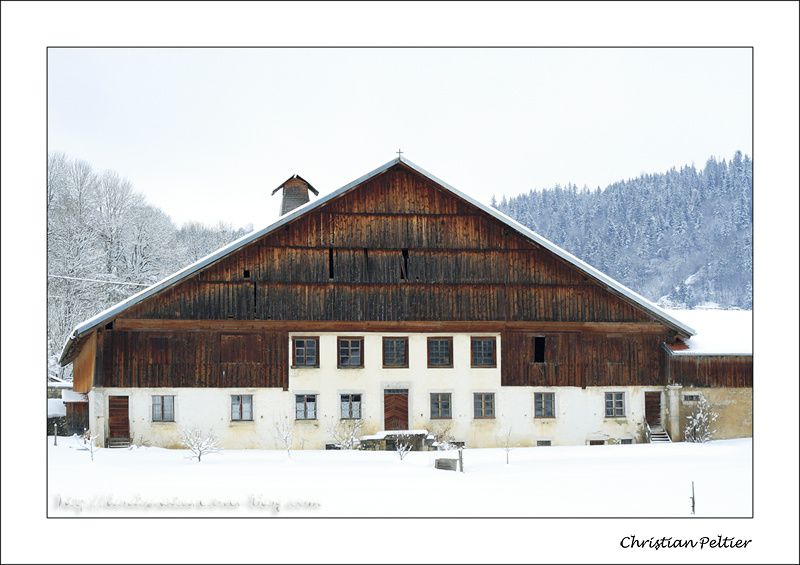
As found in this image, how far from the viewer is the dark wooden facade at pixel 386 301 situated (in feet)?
125

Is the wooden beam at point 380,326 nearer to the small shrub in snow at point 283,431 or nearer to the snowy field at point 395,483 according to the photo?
the small shrub in snow at point 283,431

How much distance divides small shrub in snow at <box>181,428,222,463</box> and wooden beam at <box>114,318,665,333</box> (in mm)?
3805

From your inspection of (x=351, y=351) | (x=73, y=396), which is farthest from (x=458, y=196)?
(x=73, y=396)

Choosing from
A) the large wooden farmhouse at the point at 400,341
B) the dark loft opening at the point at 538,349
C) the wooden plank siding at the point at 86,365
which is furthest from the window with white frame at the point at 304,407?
the dark loft opening at the point at 538,349

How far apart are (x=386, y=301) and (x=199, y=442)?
8.66 meters

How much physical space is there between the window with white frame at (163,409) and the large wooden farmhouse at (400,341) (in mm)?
52

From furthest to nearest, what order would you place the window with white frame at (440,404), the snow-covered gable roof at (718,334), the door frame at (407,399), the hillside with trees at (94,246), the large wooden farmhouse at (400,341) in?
the hillside with trees at (94,246)
the snow-covered gable roof at (718,334)
the window with white frame at (440,404)
the door frame at (407,399)
the large wooden farmhouse at (400,341)

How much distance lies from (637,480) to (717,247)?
96.7m

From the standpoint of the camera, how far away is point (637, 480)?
29844 millimetres

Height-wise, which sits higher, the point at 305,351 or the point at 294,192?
the point at 294,192

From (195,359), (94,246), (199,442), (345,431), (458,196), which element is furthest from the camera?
(94,246)

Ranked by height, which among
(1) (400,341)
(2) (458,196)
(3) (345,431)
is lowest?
(3) (345,431)

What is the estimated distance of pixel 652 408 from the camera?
1582 inches

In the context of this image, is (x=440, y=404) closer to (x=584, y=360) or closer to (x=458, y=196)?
(x=584, y=360)
